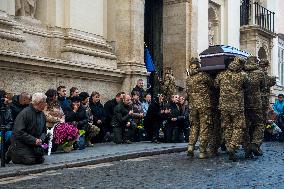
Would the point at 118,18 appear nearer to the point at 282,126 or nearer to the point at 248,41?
the point at 282,126

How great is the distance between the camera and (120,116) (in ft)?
49.0

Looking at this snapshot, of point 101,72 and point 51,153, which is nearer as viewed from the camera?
point 51,153

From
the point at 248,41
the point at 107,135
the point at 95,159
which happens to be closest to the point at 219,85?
the point at 95,159

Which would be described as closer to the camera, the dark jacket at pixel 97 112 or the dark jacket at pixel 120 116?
the dark jacket at pixel 97 112

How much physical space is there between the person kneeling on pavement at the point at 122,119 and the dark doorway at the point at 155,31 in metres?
7.96

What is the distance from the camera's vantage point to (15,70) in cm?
1395

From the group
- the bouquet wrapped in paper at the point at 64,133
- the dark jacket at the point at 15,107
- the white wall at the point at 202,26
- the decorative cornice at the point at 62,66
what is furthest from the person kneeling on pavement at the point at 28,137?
the white wall at the point at 202,26

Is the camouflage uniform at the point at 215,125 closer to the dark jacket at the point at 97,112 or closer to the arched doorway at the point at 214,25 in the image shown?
the dark jacket at the point at 97,112

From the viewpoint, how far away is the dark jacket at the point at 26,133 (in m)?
10.0

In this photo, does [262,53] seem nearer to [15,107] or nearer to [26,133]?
[15,107]

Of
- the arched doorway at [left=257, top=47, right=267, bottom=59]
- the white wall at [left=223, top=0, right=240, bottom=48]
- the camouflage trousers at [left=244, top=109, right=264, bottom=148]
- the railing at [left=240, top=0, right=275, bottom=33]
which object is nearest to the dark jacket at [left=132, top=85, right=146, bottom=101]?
the camouflage trousers at [left=244, top=109, right=264, bottom=148]

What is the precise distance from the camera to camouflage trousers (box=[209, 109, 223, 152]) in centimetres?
1206

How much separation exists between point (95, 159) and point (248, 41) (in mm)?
18885

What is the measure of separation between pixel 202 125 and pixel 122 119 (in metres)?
3.62
